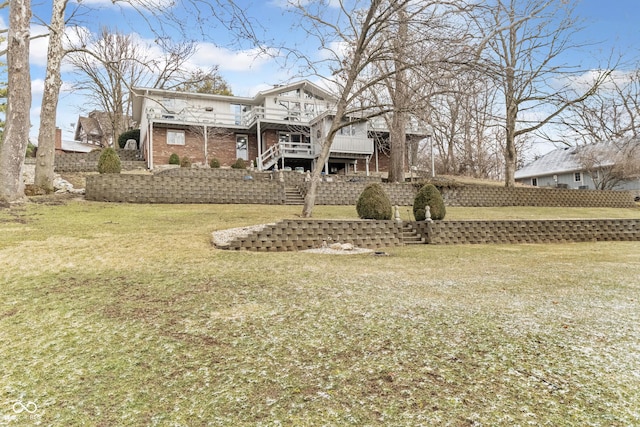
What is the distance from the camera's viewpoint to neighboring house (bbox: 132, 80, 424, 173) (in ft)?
89.3

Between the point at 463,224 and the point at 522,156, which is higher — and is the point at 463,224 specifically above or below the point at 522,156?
below

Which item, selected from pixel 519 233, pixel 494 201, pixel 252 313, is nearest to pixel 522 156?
pixel 494 201

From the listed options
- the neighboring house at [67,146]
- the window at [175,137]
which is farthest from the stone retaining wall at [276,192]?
the neighboring house at [67,146]

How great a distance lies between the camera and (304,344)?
10.6ft

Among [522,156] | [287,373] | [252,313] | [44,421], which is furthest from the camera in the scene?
[522,156]

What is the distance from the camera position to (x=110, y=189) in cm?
1523

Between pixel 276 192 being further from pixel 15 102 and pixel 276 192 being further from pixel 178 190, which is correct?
pixel 15 102

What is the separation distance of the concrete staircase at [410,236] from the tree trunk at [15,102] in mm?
11707

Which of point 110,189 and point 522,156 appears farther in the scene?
point 522,156

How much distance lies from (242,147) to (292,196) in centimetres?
1260

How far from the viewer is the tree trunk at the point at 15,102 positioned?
10.3 metres

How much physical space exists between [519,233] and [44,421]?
14.1 metres

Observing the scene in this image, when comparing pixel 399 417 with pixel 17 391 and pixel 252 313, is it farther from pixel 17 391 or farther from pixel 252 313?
pixel 17 391

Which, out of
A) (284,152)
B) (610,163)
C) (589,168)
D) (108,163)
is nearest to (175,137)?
(284,152)
